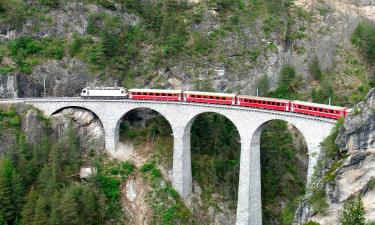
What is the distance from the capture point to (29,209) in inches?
1764

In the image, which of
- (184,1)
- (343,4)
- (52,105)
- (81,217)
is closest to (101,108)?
(52,105)

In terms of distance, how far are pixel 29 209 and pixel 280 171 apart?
28.4 meters

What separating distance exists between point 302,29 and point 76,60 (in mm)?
34554

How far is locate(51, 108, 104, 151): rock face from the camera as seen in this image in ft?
185

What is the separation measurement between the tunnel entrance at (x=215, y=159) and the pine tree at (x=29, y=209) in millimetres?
18386

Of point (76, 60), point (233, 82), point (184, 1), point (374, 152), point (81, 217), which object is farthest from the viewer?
point (184, 1)

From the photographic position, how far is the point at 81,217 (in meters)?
46.8

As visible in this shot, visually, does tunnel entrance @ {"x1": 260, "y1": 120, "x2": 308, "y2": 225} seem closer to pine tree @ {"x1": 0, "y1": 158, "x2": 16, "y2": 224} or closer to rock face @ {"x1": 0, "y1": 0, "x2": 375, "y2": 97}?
rock face @ {"x1": 0, "y1": 0, "x2": 375, "y2": 97}

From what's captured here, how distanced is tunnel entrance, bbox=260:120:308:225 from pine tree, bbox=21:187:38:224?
25151 millimetres

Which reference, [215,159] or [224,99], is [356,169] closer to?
[224,99]

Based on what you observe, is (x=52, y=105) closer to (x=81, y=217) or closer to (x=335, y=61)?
(x=81, y=217)

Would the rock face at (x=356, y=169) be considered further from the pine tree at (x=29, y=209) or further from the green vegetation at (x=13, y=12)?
the green vegetation at (x=13, y=12)

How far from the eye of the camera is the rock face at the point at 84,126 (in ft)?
185

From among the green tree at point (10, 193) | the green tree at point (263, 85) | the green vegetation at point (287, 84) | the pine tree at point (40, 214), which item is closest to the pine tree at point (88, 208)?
the pine tree at point (40, 214)
